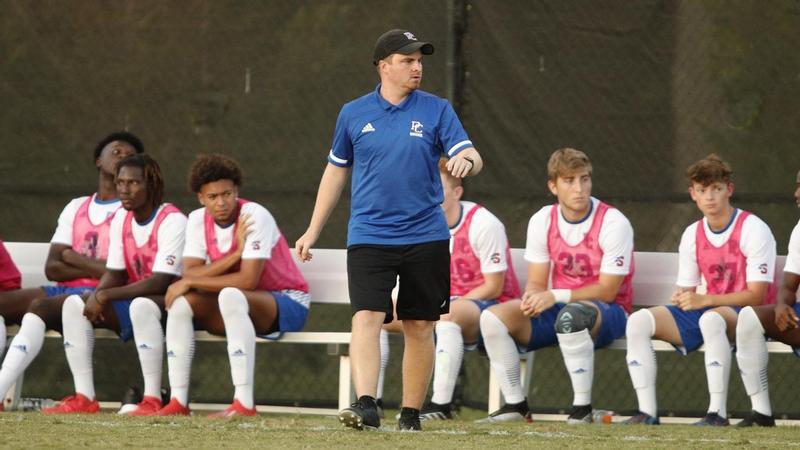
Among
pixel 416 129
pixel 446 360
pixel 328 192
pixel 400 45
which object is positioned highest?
pixel 400 45

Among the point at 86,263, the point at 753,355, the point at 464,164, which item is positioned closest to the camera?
the point at 464,164

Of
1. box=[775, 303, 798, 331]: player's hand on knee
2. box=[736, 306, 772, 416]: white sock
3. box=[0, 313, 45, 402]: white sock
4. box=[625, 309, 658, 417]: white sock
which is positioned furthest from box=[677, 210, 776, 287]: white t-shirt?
box=[0, 313, 45, 402]: white sock

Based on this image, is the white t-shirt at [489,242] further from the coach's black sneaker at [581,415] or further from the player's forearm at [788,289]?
the player's forearm at [788,289]

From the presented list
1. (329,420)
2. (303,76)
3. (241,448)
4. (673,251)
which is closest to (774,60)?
(673,251)

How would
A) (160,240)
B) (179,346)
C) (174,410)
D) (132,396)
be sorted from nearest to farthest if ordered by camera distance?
(174,410) < (179,346) < (160,240) < (132,396)

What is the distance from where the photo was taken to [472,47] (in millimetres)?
7406

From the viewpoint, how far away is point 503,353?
6383 mm

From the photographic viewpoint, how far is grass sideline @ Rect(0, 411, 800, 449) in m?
4.62

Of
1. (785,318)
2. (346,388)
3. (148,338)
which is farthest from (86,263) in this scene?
(785,318)

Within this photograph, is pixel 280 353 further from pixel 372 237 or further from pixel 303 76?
pixel 372 237

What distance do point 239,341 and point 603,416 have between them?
176 centimetres

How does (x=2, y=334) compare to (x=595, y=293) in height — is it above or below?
below

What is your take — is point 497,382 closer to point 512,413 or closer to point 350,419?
point 512,413

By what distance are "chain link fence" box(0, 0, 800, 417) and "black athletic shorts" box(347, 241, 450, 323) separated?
232 cm
